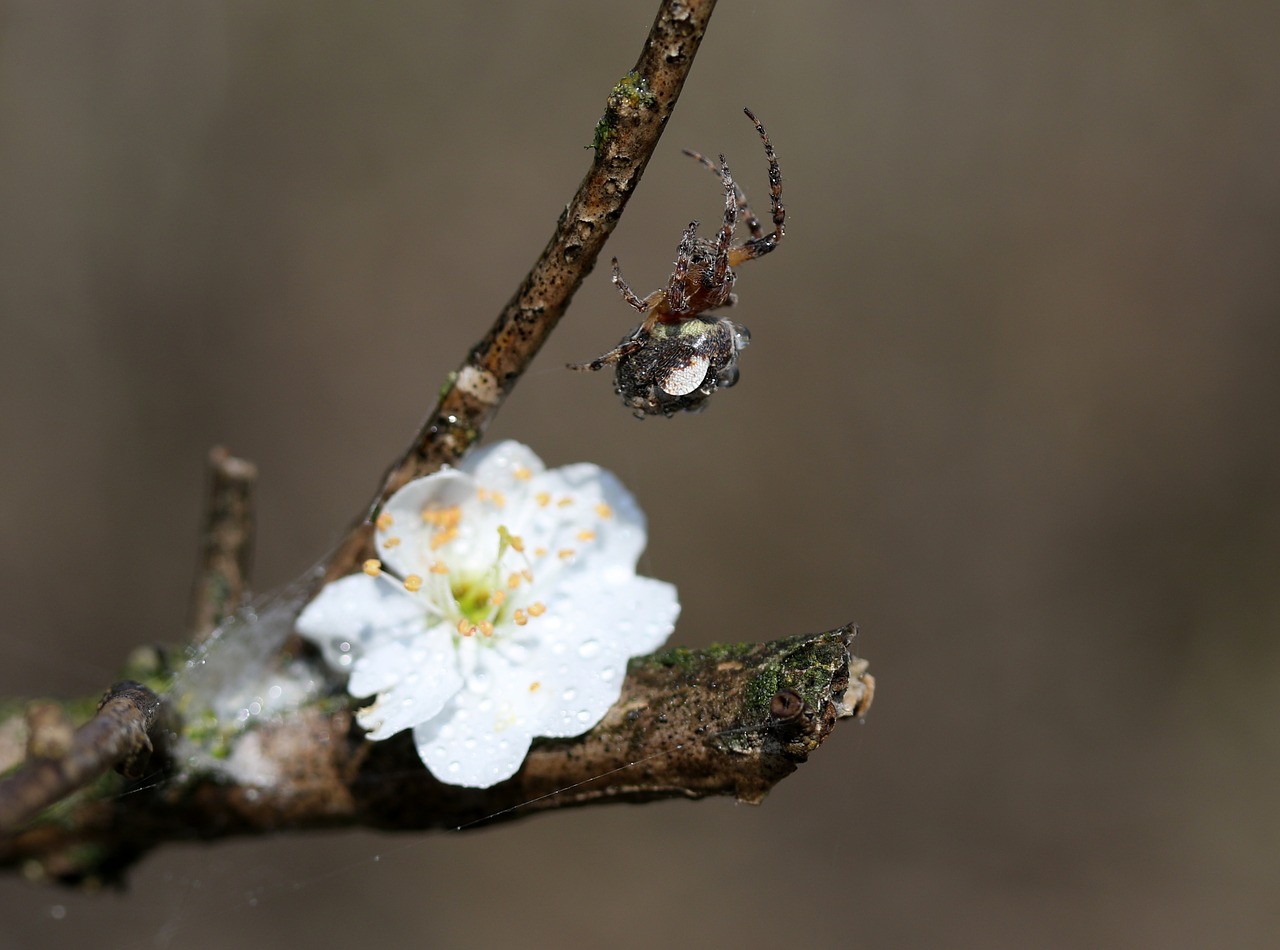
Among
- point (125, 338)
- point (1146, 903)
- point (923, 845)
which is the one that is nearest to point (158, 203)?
point (125, 338)

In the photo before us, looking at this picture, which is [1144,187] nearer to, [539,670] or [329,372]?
[329,372]

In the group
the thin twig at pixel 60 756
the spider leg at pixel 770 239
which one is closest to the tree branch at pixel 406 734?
the thin twig at pixel 60 756

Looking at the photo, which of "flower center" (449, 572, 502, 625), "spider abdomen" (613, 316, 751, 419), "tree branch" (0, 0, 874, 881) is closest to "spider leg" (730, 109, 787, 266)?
"spider abdomen" (613, 316, 751, 419)

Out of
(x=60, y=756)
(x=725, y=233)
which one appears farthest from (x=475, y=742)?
(x=725, y=233)

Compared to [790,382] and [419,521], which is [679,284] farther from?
[790,382]

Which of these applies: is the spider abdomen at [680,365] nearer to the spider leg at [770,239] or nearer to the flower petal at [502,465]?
the spider leg at [770,239]
